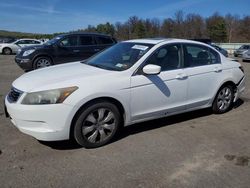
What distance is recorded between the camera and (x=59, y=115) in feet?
13.4

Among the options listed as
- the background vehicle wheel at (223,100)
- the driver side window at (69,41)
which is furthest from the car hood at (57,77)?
the driver side window at (69,41)

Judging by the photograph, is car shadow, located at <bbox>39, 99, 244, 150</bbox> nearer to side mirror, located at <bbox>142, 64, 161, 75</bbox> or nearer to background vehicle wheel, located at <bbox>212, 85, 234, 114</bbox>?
background vehicle wheel, located at <bbox>212, 85, 234, 114</bbox>

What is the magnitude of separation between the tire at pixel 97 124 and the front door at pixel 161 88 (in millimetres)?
369

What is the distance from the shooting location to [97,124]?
14.6ft

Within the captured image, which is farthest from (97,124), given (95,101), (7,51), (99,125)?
(7,51)

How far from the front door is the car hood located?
0.52 m

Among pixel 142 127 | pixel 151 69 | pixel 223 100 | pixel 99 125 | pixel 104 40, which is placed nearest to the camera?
pixel 99 125

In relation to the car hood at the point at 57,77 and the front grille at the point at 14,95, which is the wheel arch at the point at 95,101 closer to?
the car hood at the point at 57,77

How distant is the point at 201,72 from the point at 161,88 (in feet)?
3.42

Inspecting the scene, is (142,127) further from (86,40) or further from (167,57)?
(86,40)

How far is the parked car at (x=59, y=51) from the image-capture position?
11969 millimetres

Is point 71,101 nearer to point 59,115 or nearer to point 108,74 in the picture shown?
point 59,115

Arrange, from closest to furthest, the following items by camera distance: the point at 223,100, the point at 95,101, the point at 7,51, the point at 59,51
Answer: the point at 95,101, the point at 223,100, the point at 59,51, the point at 7,51

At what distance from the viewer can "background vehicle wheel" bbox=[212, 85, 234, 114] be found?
20.1 ft
